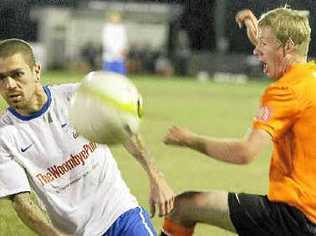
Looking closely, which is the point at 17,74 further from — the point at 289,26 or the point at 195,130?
the point at 195,130

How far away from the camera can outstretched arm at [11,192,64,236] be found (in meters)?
4.87

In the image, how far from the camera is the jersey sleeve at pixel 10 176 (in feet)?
16.5

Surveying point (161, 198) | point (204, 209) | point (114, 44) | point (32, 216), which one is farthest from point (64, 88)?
point (114, 44)

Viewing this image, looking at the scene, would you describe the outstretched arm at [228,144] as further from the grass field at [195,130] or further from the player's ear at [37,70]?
the grass field at [195,130]

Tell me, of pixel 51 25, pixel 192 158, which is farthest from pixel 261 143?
pixel 51 25

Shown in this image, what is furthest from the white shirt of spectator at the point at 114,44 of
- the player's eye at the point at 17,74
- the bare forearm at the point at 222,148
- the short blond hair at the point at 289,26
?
the bare forearm at the point at 222,148

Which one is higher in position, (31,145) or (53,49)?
(31,145)

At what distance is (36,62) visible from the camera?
17.2 ft

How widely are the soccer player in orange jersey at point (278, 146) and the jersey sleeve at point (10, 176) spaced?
2.93 ft

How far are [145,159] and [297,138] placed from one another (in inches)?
35.3

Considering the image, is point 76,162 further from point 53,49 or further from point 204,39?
point 53,49

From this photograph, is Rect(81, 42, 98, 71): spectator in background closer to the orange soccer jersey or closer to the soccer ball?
the soccer ball

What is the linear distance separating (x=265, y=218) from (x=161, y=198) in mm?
615

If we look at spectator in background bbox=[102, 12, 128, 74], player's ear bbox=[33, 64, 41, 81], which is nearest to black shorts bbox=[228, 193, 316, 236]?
player's ear bbox=[33, 64, 41, 81]
